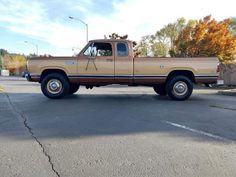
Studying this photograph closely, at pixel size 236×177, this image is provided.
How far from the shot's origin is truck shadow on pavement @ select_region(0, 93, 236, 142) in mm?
6145

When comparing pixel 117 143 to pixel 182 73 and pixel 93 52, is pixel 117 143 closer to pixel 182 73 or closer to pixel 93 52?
pixel 93 52

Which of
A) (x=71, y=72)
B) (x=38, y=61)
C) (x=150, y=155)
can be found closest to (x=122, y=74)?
(x=71, y=72)

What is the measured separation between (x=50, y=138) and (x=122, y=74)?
20.4 ft

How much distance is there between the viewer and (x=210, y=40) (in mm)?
30016

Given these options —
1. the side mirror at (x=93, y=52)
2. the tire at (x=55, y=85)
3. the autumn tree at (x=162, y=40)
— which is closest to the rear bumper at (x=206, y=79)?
the side mirror at (x=93, y=52)

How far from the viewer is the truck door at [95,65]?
11539 mm

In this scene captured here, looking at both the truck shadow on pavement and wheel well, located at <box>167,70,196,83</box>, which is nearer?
the truck shadow on pavement

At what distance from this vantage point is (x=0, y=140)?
554cm

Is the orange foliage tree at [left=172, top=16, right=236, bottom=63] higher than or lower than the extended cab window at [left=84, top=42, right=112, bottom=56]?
higher

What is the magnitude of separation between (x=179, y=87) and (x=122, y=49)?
2534mm

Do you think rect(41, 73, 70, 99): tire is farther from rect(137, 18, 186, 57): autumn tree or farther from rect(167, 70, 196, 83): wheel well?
rect(137, 18, 186, 57): autumn tree

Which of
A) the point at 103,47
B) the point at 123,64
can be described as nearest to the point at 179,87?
the point at 123,64

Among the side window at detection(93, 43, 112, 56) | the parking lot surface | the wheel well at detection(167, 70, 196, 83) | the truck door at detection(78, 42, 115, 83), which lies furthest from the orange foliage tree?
the parking lot surface

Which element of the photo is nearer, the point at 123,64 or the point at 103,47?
the point at 123,64
